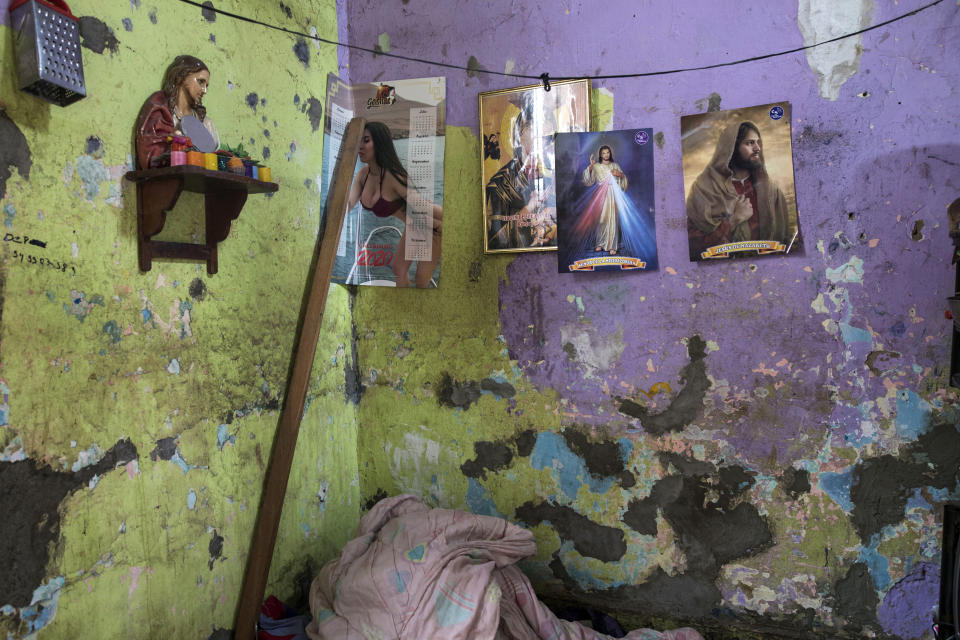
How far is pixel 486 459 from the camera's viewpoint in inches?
95.4

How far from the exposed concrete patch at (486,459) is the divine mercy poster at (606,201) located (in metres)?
0.79

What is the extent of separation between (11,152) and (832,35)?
242 cm

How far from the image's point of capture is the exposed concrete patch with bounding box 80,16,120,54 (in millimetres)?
1469

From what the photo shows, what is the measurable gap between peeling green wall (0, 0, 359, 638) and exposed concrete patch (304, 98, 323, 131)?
0.8 inches

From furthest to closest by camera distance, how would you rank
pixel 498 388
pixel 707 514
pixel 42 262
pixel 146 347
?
pixel 498 388
pixel 707 514
pixel 146 347
pixel 42 262

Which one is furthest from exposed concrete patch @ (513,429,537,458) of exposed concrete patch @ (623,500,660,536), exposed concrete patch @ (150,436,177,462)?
exposed concrete patch @ (150,436,177,462)

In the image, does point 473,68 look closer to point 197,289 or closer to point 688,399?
point 197,289

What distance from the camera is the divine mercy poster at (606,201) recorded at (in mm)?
2197

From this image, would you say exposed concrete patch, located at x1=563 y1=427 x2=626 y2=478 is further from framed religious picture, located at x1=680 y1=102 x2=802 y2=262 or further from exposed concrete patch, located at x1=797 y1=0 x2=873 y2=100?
exposed concrete patch, located at x1=797 y1=0 x2=873 y2=100

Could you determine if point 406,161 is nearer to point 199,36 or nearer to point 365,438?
point 199,36

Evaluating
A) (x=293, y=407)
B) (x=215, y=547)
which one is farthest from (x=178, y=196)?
(x=215, y=547)

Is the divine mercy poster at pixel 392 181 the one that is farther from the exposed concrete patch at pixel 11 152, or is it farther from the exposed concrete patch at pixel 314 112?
the exposed concrete patch at pixel 11 152

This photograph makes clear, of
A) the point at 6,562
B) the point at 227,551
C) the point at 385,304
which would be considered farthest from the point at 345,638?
the point at 385,304

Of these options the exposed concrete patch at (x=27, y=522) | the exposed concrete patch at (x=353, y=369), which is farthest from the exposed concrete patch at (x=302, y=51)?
the exposed concrete patch at (x=27, y=522)
